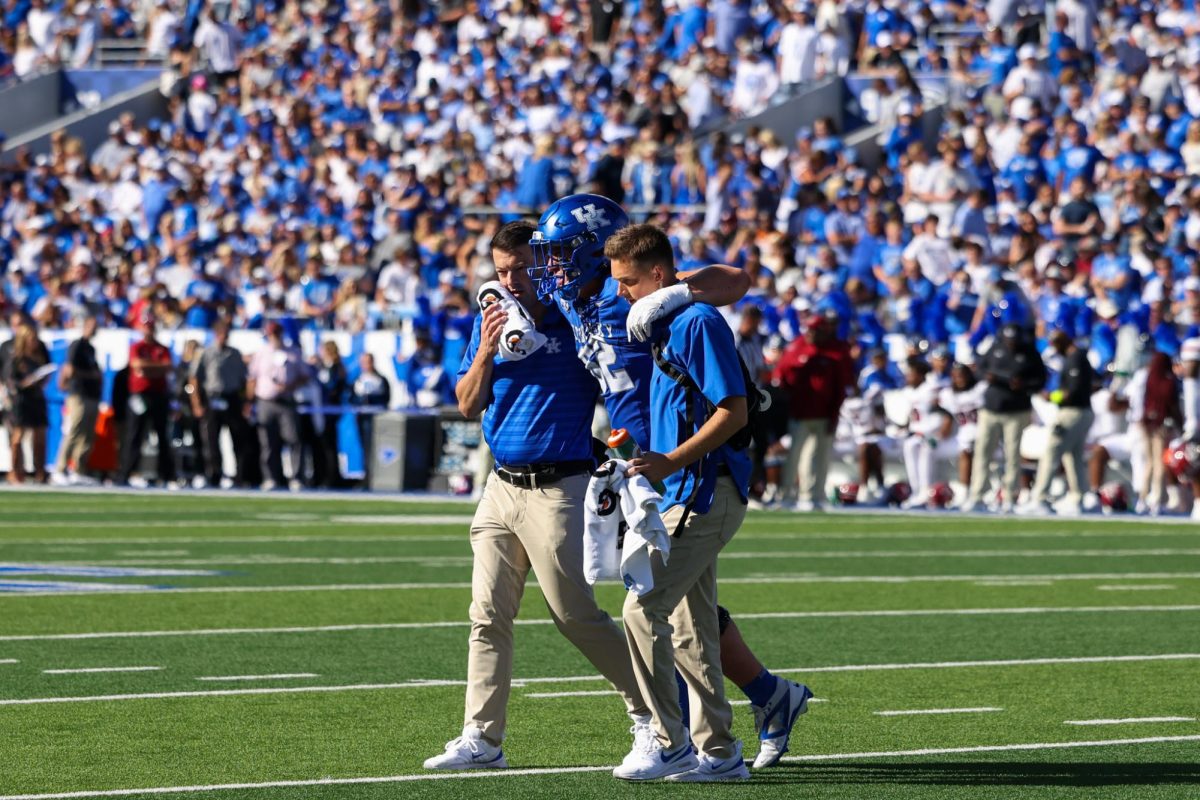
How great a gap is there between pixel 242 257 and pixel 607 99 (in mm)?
5043

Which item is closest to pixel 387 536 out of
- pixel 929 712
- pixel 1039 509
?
pixel 1039 509

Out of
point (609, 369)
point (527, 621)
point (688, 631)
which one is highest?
point (609, 369)

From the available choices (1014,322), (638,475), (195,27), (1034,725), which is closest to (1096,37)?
(1014,322)

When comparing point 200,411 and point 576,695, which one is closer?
point 576,695

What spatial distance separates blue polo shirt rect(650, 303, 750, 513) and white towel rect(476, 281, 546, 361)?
392mm

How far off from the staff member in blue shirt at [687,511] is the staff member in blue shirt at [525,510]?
0.22 meters

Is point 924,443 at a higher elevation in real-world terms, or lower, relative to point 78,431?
higher

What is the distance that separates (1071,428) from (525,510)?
44.8 feet

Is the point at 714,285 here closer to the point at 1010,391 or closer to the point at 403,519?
the point at 403,519

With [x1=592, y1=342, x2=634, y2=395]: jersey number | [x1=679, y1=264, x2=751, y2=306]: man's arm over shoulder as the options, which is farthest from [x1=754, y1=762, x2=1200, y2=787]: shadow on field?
[x1=679, y1=264, x2=751, y2=306]: man's arm over shoulder

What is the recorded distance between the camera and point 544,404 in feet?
23.6

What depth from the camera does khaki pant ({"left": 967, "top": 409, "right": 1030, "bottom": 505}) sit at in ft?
66.8

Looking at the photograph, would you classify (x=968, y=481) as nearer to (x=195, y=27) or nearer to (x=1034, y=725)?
(x=1034, y=725)

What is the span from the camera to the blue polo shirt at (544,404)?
282 inches
